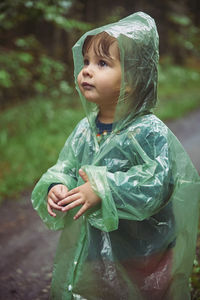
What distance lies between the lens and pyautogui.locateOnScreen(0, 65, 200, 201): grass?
4.53 m

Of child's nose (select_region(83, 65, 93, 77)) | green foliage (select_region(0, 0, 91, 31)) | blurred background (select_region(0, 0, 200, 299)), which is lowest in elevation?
blurred background (select_region(0, 0, 200, 299))

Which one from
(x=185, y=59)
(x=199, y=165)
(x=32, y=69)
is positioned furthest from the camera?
(x=185, y=59)

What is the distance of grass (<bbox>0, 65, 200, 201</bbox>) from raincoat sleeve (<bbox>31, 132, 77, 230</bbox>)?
245 cm

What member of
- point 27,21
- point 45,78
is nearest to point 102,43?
point 27,21

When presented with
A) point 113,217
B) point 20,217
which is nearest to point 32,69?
point 20,217

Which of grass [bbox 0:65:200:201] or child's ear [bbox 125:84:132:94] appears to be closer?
child's ear [bbox 125:84:132:94]

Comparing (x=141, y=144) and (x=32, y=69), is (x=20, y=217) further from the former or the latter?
(x=32, y=69)

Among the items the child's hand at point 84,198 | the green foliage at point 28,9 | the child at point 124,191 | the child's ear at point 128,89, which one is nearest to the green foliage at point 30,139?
the green foliage at point 28,9

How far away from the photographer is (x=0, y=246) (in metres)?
3.17

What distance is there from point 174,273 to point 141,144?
29.0 inches

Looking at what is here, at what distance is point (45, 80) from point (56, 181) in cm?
412

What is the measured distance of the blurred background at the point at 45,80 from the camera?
3.63m

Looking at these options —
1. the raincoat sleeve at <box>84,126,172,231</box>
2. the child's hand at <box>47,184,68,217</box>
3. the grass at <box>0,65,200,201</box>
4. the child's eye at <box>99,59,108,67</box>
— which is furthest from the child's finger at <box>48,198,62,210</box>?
the grass at <box>0,65,200,201</box>

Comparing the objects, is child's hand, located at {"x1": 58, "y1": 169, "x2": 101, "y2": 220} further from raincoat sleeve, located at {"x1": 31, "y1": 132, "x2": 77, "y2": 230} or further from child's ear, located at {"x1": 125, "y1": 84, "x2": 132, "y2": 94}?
child's ear, located at {"x1": 125, "y1": 84, "x2": 132, "y2": 94}
